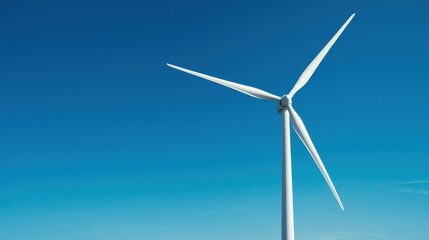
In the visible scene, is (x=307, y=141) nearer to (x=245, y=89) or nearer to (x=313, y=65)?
(x=245, y=89)

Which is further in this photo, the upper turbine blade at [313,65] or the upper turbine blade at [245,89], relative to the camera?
the upper turbine blade at [313,65]

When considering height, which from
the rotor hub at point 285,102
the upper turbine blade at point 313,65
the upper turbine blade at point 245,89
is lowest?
the rotor hub at point 285,102

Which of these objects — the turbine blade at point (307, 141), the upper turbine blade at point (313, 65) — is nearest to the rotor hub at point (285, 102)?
the turbine blade at point (307, 141)

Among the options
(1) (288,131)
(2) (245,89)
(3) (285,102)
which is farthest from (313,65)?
(1) (288,131)

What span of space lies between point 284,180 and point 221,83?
10.8m

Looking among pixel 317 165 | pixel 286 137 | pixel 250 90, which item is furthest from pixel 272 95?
pixel 317 165

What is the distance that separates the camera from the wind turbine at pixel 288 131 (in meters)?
35.3

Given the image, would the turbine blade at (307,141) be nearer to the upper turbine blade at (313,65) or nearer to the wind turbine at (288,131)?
the wind turbine at (288,131)

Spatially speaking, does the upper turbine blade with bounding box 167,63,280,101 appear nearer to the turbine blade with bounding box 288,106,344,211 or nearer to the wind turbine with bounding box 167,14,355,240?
the wind turbine with bounding box 167,14,355,240

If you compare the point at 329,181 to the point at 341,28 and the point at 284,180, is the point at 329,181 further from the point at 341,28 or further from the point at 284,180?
the point at 341,28

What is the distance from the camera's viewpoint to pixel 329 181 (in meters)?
39.3

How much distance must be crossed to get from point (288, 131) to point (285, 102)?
8.84ft

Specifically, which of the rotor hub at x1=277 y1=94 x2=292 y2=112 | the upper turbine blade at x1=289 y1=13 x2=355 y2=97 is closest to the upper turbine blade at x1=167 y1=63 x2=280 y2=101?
the rotor hub at x1=277 y1=94 x2=292 y2=112

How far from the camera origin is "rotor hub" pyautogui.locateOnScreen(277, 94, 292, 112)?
38638mm
